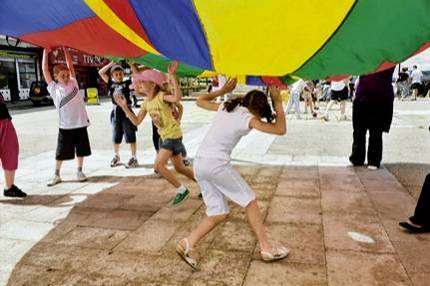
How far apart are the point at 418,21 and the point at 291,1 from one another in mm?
848

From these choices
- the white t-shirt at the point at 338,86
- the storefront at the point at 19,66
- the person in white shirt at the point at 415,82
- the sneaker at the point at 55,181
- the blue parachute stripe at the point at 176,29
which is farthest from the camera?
the storefront at the point at 19,66

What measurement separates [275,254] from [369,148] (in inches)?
151

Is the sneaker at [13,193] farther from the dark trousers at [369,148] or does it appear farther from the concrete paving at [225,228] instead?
the dark trousers at [369,148]

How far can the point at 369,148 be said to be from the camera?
643 cm

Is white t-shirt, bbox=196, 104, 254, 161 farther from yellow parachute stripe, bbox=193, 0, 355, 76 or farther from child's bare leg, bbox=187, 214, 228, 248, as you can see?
child's bare leg, bbox=187, 214, 228, 248

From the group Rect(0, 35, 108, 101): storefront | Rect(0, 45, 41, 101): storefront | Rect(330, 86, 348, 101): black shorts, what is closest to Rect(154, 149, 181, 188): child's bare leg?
Rect(330, 86, 348, 101): black shorts

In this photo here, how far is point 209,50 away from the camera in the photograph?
2893mm

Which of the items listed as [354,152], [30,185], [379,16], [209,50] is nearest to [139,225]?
[209,50]

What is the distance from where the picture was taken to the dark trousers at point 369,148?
6.29m

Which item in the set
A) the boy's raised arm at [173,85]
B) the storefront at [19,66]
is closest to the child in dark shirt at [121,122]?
the boy's raised arm at [173,85]

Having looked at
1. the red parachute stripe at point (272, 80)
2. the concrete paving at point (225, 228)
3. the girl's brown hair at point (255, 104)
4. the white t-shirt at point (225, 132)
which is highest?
the red parachute stripe at point (272, 80)

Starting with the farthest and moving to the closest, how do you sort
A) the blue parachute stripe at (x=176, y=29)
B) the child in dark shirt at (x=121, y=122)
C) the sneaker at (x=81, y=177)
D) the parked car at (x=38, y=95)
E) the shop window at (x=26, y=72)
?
the shop window at (x=26, y=72) < the parked car at (x=38, y=95) < the child in dark shirt at (x=121, y=122) < the sneaker at (x=81, y=177) < the blue parachute stripe at (x=176, y=29)

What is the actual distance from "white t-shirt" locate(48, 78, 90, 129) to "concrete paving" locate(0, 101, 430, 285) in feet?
2.82

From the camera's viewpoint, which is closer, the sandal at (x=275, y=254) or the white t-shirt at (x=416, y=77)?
the sandal at (x=275, y=254)
